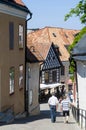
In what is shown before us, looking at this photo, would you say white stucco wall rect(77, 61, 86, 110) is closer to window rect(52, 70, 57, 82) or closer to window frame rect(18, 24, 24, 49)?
window frame rect(18, 24, 24, 49)

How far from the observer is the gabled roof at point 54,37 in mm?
75875

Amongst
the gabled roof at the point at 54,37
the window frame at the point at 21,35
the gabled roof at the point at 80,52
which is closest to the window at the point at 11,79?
the window frame at the point at 21,35

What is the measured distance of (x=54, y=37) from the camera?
7912 centimetres

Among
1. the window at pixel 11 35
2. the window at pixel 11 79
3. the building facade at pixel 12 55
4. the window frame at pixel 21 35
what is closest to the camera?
the building facade at pixel 12 55

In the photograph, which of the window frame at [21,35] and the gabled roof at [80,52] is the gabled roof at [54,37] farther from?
the gabled roof at [80,52]

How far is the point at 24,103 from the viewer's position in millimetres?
29422

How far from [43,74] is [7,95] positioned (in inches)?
1612

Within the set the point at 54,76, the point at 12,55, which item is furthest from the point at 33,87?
the point at 54,76

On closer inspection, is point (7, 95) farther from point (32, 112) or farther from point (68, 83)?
point (68, 83)

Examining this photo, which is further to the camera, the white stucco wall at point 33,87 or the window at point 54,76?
the window at point 54,76

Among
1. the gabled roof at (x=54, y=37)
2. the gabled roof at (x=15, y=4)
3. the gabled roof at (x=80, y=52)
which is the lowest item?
the gabled roof at (x=80, y=52)

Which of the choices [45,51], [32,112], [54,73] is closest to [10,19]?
[32,112]

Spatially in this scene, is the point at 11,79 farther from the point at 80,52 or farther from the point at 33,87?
the point at 80,52

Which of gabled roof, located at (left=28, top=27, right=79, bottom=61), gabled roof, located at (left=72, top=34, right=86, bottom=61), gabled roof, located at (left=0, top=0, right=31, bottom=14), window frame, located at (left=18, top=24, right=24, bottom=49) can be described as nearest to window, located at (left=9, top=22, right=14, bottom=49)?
gabled roof, located at (left=0, top=0, right=31, bottom=14)
